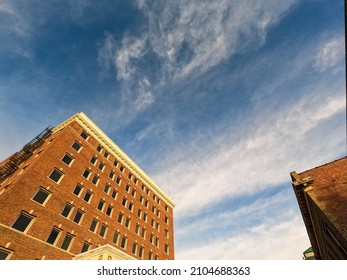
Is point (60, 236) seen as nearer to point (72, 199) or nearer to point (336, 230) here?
point (72, 199)

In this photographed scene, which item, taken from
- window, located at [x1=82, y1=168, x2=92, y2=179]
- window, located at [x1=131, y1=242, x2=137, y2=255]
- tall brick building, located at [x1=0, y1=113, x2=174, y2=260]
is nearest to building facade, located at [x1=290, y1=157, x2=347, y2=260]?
tall brick building, located at [x1=0, y1=113, x2=174, y2=260]

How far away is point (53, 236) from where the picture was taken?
19.6 meters

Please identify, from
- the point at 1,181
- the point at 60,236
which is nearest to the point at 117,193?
the point at 60,236

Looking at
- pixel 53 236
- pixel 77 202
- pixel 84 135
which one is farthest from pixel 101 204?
pixel 84 135

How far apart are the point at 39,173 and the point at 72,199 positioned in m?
4.15

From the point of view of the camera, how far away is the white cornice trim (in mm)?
29797

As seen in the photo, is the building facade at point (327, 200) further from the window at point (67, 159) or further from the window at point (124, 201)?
the window at point (67, 159)

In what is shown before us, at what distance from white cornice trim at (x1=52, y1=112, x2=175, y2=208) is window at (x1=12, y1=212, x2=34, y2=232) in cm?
1368

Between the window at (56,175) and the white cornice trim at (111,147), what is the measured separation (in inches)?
329

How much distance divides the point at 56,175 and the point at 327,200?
2367 cm

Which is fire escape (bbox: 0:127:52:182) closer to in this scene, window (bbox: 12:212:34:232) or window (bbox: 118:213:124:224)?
window (bbox: 12:212:34:232)

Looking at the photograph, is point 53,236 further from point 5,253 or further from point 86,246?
point 5,253

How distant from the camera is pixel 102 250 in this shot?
1727cm

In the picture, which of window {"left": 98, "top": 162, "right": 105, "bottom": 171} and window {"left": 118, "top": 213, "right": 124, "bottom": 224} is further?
window {"left": 98, "top": 162, "right": 105, "bottom": 171}
